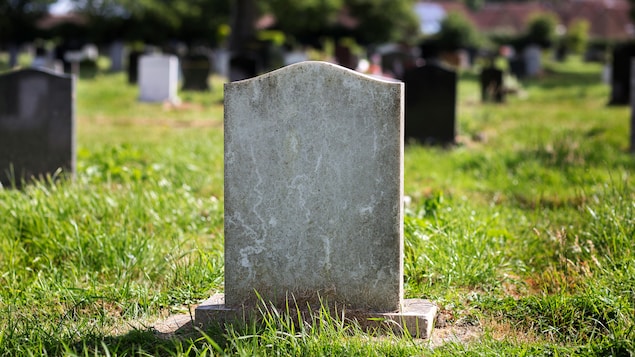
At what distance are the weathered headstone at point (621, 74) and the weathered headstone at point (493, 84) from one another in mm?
2272

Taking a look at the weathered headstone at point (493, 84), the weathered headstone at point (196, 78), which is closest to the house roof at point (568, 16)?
the weathered headstone at point (196, 78)

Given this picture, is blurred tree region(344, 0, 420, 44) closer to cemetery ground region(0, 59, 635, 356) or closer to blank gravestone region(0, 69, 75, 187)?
cemetery ground region(0, 59, 635, 356)

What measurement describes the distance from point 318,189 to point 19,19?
159 ft

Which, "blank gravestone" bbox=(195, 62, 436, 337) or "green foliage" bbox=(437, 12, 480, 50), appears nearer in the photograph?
"blank gravestone" bbox=(195, 62, 436, 337)

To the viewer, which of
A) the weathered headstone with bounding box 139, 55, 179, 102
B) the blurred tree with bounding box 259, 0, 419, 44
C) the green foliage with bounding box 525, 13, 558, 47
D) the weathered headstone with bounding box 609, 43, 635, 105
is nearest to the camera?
the weathered headstone with bounding box 609, 43, 635, 105

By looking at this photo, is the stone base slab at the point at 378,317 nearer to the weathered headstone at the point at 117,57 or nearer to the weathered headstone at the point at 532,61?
the weathered headstone at the point at 532,61

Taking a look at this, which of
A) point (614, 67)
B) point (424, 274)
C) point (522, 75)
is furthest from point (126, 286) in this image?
point (522, 75)

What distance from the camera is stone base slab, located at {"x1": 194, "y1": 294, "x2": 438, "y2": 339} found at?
4168 mm

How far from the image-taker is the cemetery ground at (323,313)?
12.8 ft

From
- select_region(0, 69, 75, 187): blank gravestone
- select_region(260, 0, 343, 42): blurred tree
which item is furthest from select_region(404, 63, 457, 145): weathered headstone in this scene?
select_region(260, 0, 343, 42): blurred tree

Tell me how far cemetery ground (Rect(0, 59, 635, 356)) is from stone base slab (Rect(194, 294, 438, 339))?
9 centimetres

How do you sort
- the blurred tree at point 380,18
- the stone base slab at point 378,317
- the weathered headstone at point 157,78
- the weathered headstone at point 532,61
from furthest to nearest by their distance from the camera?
the blurred tree at point 380,18 → the weathered headstone at point 532,61 → the weathered headstone at point 157,78 → the stone base slab at point 378,317

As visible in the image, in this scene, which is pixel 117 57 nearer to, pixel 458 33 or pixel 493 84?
pixel 458 33

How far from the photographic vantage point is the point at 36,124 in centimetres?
797
